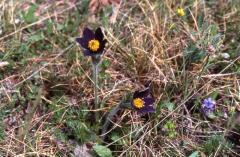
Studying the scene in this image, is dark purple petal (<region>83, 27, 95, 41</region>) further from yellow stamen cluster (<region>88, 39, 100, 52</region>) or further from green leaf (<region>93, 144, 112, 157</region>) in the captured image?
green leaf (<region>93, 144, 112, 157</region>)

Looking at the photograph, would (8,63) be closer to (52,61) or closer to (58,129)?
(52,61)

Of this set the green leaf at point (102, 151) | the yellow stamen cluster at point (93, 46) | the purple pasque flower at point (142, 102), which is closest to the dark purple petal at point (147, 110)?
the purple pasque flower at point (142, 102)

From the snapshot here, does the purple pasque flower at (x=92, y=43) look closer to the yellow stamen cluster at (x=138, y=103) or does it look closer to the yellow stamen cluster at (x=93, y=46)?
the yellow stamen cluster at (x=93, y=46)

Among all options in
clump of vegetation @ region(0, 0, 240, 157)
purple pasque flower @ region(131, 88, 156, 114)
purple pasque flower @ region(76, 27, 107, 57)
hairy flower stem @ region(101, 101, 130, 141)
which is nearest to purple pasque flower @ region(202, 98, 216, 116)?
clump of vegetation @ region(0, 0, 240, 157)

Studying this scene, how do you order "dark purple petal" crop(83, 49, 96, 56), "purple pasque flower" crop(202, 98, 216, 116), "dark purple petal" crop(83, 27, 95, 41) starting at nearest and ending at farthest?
Answer: "dark purple petal" crop(83, 49, 96, 56) → "dark purple petal" crop(83, 27, 95, 41) → "purple pasque flower" crop(202, 98, 216, 116)

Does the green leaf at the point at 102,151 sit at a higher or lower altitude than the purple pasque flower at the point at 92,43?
lower

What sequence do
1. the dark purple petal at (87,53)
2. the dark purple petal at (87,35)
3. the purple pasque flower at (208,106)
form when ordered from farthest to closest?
the purple pasque flower at (208,106)
the dark purple petal at (87,35)
the dark purple petal at (87,53)
